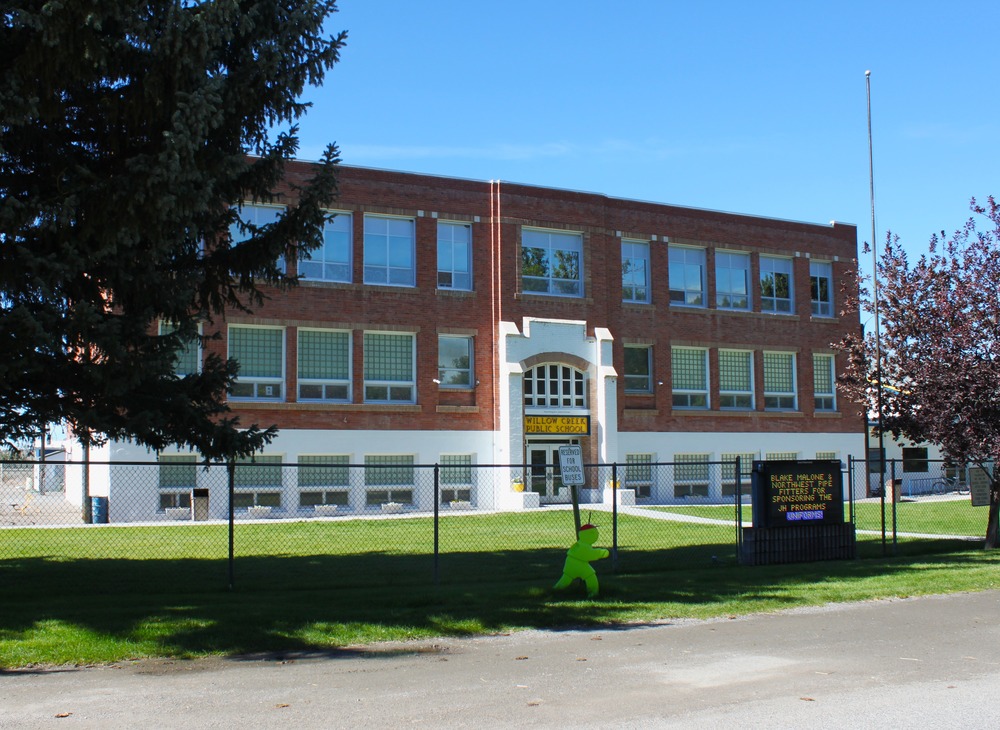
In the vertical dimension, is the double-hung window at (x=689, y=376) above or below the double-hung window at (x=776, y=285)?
below

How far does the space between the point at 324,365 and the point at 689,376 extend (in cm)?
1387

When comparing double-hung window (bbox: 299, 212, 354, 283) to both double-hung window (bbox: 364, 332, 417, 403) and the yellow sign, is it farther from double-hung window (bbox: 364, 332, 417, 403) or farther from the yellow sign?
the yellow sign

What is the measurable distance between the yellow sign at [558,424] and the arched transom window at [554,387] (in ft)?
1.44

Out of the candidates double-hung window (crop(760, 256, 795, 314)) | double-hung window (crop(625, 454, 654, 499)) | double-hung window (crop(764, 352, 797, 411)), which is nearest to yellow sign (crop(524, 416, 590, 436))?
double-hung window (crop(625, 454, 654, 499))

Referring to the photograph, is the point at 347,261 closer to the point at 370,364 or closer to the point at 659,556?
the point at 370,364

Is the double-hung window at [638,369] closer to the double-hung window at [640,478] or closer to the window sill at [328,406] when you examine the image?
the double-hung window at [640,478]

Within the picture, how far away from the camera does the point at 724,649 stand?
9.72m

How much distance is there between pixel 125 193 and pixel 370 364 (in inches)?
833

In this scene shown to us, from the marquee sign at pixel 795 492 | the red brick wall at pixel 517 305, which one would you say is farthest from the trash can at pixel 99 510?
the marquee sign at pixel 795 492

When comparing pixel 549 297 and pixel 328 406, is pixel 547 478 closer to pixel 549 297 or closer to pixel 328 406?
pixel 549 297

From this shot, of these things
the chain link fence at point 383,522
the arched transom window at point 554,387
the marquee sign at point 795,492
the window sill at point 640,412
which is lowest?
the chain link fence at point 383,522

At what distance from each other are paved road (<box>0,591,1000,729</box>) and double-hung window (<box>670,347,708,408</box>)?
26622 millimetres

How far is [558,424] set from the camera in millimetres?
34250

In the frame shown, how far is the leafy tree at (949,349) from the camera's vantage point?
A: 62.4ft
